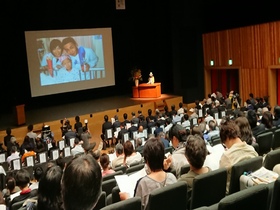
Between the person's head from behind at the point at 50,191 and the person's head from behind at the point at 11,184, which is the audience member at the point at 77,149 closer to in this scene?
the person's head from behind at the point at 11,184

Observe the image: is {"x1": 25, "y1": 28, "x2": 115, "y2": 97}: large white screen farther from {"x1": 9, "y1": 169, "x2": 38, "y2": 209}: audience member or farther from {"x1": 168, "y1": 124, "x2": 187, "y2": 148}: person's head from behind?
{"x1": 168, "y1": 124, "x2": 187, "y2": 148}: person's head from behind

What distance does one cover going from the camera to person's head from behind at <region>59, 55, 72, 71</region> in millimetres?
15921

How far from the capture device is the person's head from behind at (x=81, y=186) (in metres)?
2.02

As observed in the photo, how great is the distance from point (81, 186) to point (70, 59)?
14.6 m

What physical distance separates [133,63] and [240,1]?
608cm

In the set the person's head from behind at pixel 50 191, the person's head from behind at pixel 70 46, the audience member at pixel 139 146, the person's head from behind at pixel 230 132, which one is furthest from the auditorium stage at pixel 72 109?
the person's head from behind at pixel 50 191

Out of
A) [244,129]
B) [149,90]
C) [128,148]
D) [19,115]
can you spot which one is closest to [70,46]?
[149,90]

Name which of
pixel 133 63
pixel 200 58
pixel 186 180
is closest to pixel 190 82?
pixel 200 58

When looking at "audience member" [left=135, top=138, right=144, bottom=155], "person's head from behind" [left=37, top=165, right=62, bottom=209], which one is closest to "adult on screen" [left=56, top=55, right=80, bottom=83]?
"audience member" [left=135, top=138, right=144, bottom=155]

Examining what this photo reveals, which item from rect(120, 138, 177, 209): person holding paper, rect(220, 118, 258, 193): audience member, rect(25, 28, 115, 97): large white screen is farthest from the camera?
rect(25, 28, 115, 97): large white screen

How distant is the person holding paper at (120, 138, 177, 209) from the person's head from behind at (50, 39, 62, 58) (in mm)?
13199

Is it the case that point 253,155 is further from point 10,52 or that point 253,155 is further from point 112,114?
point 10,52

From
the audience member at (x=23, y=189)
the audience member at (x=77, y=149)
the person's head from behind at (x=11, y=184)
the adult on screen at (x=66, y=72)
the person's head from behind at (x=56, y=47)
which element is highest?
the person's head from behind at (x=56, y=47)

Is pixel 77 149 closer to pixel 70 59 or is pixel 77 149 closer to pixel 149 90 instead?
pixel 70 59
